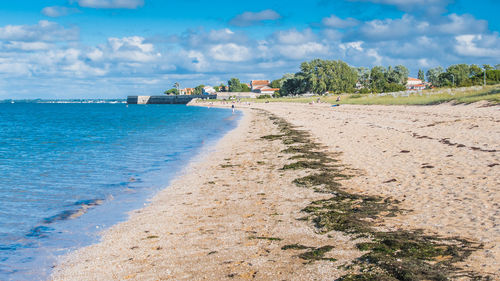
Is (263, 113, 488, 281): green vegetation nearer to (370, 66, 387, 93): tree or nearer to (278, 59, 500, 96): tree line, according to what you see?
(278, 59, 500, 96): tree line

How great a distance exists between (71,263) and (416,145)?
45.2 ft

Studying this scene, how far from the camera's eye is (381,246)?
6.21m

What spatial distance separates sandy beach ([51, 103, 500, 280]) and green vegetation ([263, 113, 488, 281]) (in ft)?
0.52

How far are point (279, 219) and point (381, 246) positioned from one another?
8.65 ft

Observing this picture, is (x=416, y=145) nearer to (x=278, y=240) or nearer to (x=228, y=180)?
(x=228, y=180)

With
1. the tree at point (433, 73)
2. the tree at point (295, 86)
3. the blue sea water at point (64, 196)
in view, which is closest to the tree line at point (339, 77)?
the tree at point (295, 86)

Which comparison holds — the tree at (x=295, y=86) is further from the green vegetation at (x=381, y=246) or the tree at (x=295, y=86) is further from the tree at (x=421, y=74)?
the green vegetation at (x=381, y=246)

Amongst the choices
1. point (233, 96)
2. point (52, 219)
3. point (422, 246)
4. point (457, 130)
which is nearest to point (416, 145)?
point (457, 130)

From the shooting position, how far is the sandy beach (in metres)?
6.00

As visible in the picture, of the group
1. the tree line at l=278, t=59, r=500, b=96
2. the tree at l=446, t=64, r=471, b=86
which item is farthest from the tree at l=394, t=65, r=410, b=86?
the tree at l=446, t=64, r=471, b=86

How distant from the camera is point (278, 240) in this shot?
23.1 ft

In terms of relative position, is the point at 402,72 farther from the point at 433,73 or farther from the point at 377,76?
the point at 433,73

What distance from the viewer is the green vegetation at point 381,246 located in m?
5.21

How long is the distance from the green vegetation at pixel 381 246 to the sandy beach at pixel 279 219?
16 centimetres
